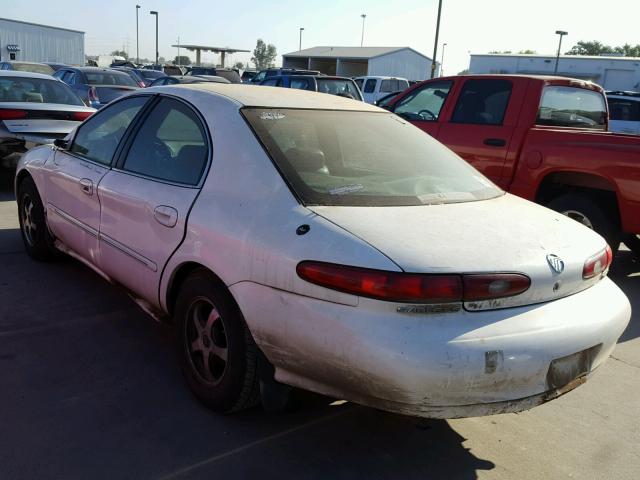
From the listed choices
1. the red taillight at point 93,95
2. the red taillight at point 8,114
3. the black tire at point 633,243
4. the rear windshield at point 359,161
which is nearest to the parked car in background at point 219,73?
the red taillight at point 93,95

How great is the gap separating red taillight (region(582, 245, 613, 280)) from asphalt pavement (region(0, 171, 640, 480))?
34.6 inches

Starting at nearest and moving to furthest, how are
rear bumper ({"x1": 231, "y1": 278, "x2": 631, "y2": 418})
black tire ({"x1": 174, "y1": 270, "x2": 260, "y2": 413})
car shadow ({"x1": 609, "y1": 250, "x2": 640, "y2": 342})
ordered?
rear bumper ({"x1": 231, "y1": 278, "x2": 631, "y2": 418}) < black tire ({"x1": 174, "y1": 270, "x2": 260, "y2": 413}) < car shadow ({"x1": 609, "y1": 250, "x2": 640, "y2": 342})

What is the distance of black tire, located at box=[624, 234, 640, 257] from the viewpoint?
662cm

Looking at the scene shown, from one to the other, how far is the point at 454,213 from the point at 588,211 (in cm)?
352

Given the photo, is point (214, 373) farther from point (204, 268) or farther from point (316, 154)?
point (316, 154)

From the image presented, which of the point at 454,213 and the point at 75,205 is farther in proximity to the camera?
the point at 75,205

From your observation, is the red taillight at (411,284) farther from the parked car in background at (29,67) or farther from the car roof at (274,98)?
the parked car in background at (29,67)

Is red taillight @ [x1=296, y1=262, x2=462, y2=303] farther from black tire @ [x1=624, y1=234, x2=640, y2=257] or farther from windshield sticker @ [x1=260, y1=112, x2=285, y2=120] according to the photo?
black tire @ [x1=624, y1=234, x2=640, y2=257]

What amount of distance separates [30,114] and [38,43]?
4936 centimetres

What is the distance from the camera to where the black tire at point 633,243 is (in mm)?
6621

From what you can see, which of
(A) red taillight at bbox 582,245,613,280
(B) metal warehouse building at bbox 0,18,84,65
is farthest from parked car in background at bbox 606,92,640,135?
(B) metal warehouse building at bbox 0,18,84,65

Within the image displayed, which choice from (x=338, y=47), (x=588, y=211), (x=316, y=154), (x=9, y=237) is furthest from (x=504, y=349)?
(x=338, y=47)

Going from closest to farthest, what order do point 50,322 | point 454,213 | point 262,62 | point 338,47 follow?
point 454,213 < point 50,322 < point 338,47 < point 262,62

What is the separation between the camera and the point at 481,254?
8.26 feet
